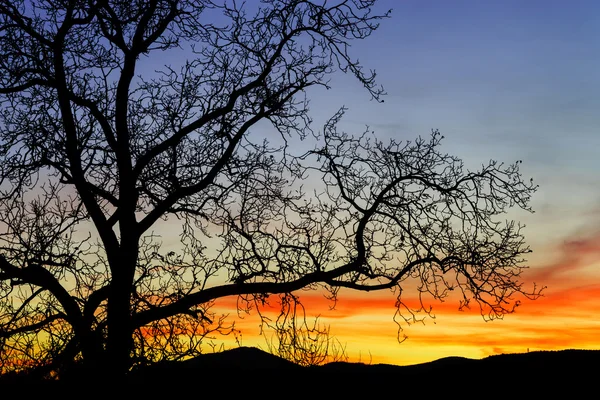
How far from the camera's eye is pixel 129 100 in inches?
530

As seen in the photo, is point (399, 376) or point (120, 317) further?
point (120, 317)

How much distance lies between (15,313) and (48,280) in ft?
3.06

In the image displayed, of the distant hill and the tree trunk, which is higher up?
the tree trunk

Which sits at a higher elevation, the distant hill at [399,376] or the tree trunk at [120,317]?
the tree trunk at [120,317]

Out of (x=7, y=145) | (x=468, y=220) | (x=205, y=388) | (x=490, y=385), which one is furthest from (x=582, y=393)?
(x=7, y=145)

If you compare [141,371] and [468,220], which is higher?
[468,220]

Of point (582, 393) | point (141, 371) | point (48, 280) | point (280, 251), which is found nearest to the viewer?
→ point (582, 393)

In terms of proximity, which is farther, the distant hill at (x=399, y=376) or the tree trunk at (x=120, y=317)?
the tree trunk at (x=120, y=317)

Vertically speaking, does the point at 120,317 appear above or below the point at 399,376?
above

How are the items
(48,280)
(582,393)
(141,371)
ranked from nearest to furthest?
(582,393), (141,371), (48,280)

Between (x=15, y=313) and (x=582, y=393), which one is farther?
(x=15, y=313)

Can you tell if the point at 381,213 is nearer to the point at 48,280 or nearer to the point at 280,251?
the point at 280,251

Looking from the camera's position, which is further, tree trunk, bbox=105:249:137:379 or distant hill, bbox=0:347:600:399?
tree trunk, bbox=105:249:137:379

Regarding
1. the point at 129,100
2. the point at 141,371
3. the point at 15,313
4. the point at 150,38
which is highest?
the point at 150,38
